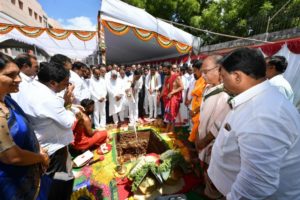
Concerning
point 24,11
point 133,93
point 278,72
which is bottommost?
point 133,93

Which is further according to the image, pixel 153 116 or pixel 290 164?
pixel 153 116

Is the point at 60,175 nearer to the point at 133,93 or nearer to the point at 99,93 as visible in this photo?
the point at 99,93

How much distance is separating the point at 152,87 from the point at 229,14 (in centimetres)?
768

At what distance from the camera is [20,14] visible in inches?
731

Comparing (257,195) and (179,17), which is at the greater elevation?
(179,17)

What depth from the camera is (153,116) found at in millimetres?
6422

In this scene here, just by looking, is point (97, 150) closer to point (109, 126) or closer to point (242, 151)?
point (109, 126)

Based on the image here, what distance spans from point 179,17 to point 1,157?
14227 millimetres

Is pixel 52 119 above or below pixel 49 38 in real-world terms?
below

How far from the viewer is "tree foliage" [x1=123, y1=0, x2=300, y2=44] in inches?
277

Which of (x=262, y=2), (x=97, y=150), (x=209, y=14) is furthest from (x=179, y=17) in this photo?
(x=97, y=150)

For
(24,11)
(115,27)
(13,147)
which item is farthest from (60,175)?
(24,11)

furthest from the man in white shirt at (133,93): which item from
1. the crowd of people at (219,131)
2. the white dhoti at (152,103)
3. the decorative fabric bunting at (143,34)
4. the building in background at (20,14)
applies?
the building in background at (20,14)

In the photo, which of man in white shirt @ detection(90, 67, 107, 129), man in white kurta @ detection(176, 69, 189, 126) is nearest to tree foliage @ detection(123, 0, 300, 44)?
man in white kurta @ detection(176, 69, 189, 126)
